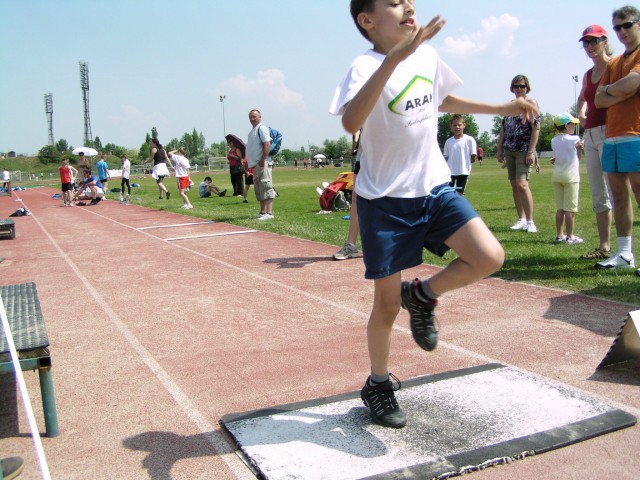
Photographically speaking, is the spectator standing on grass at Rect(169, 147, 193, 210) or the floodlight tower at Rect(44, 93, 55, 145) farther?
the floodlight tower at Rect(44, 93, 55, 145)

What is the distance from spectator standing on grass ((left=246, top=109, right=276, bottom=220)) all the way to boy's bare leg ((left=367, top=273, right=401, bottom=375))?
9.86 meters

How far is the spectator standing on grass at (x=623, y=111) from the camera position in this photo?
5.83 m

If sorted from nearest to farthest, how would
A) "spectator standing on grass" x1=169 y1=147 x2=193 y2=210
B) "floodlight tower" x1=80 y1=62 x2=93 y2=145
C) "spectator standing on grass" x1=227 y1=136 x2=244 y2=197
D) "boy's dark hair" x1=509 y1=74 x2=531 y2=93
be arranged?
"boy's dark hair" x1=509 y1=74 x2=531 y2=93, "spectator standing on grass" x1=169 y1=147 x2=193 y2=210, "spectator standing on grass" x1=227 y1=136 x2=244 y2=197, "floodlight tower" x1=80 y1=62 x2=93 y2=145

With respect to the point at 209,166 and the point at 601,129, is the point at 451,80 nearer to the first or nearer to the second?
the point at 601,129

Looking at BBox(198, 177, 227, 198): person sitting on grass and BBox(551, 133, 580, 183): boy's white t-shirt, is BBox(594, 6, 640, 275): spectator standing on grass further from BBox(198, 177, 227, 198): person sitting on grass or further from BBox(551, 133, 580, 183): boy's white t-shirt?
BBox(198, 177, 227, 198): person sitting on grass

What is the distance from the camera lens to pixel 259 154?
12797 mm

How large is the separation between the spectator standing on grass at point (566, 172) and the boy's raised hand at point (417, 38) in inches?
253

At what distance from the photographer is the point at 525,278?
6301 mm

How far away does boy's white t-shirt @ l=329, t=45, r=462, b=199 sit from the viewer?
9.25 ft

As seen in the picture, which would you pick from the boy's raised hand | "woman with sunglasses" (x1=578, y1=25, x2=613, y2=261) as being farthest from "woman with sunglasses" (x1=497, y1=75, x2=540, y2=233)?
the boy's raised hand

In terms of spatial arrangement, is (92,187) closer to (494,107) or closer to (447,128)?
(494,107)

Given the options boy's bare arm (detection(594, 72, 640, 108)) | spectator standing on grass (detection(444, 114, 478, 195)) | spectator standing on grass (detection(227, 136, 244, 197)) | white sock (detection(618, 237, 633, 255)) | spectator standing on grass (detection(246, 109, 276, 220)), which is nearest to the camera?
boy's bare arm (detection(594, 72, 640, 108))

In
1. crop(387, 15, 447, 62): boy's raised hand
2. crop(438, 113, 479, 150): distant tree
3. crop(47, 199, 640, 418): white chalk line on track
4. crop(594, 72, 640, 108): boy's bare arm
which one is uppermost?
crop(438, 113, 479, 150): distant tree

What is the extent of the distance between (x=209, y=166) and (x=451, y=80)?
87929 millimetres
